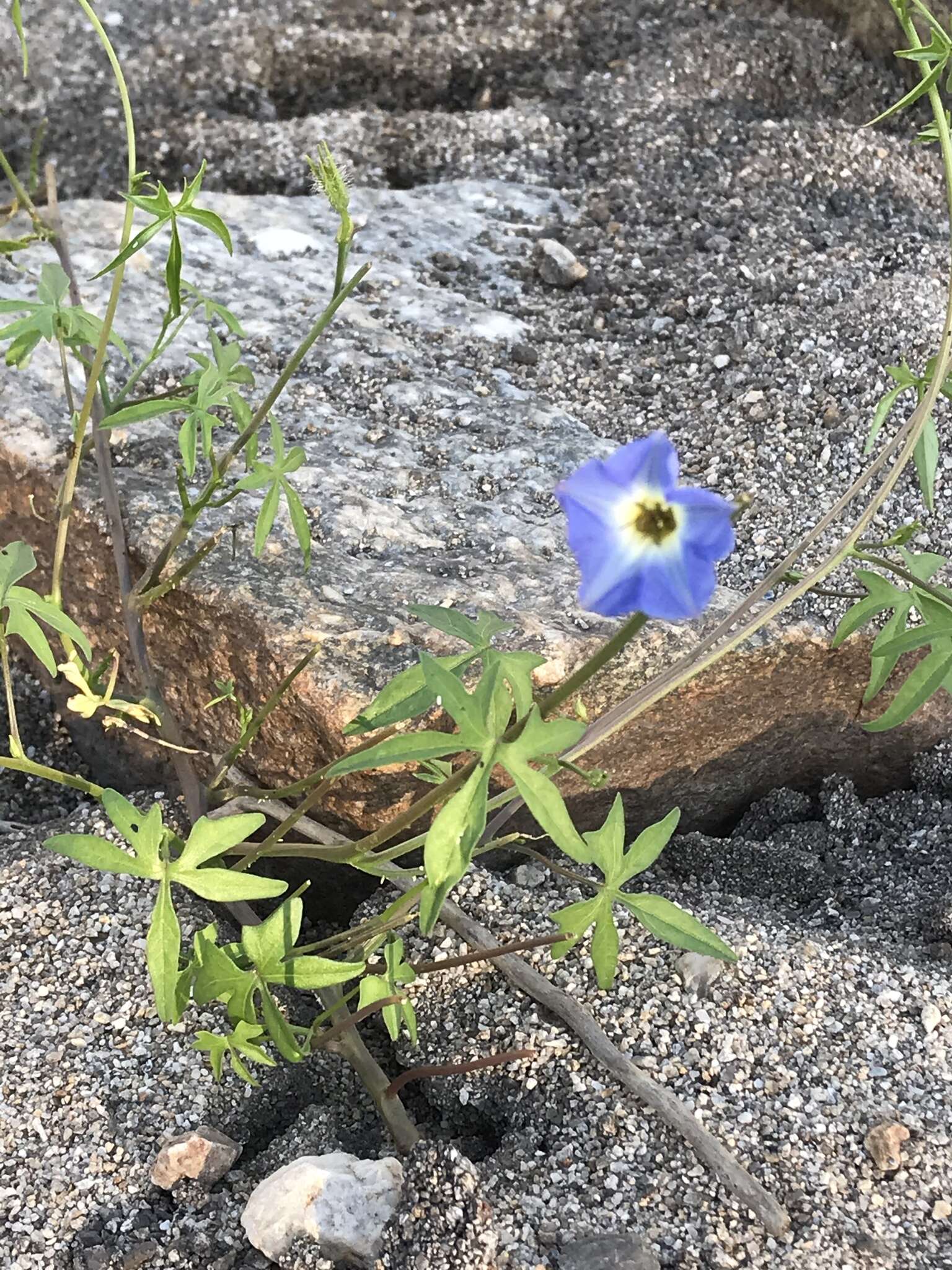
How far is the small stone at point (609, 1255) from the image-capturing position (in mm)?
1093

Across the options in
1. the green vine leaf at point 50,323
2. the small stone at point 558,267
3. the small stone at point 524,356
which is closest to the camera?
the green vine leaf at point 50,323

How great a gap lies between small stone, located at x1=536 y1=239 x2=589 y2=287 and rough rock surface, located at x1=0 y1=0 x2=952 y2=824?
0.07 ft

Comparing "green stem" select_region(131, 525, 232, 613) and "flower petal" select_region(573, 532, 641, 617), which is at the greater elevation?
"flower petal" select_region(573, 532, 641, 617)

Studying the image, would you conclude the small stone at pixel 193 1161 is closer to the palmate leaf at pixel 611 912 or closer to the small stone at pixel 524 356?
the palmate leaf at pixel 611 912

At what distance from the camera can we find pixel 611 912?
3.47 feet

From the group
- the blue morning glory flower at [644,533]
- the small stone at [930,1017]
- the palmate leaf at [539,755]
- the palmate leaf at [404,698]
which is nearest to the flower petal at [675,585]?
the blue morning glory flower at [644,533]

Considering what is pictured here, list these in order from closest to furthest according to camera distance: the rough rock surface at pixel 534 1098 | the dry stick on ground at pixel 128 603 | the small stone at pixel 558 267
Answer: the rough rock surface at pixel 534 1098 → the dry stick on ground at pixel 128 603 → the small stone at pixel 558 267

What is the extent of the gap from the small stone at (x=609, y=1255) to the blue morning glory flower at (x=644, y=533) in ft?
2.08

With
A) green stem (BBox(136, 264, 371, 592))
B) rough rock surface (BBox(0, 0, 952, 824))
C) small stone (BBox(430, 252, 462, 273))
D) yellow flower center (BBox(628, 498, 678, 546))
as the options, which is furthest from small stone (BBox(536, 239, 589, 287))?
yellow flower center (BBox(628, 498, 678, 546))

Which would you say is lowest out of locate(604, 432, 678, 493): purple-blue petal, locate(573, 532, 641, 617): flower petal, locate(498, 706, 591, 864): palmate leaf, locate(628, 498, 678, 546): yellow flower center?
locate(498, 706, 591, 864): palmate leaf

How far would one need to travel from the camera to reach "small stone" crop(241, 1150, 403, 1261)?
1.13 metres

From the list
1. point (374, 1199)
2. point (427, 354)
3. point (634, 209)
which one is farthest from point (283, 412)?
point (374, 1199)

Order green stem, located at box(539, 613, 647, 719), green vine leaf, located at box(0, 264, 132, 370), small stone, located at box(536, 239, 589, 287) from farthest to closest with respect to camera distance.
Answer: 1. small stone, located at box(536, 239, 589, 287)
2. green vine leaf, located at box(0, 264, 132, 370)
3. green stem, located at box(539, 613, 647, 719)

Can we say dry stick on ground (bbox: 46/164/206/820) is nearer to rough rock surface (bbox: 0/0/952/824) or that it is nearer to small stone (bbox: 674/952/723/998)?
rough rock surface (bbox: 0/0/952/824)
